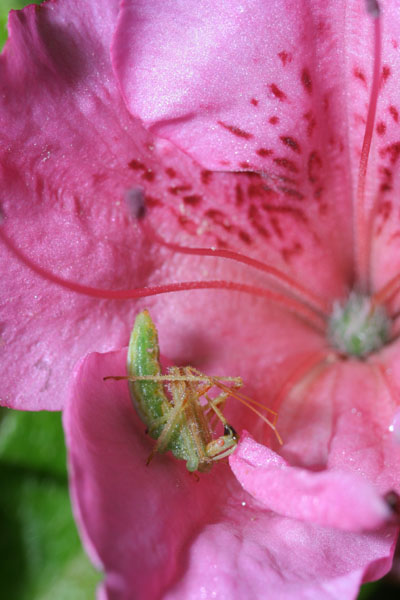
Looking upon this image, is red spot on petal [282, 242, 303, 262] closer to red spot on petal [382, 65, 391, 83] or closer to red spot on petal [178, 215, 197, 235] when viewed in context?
red spot on petal [178, 215, 197, 235]

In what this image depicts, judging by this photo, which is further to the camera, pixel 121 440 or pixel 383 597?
pixel 383 597

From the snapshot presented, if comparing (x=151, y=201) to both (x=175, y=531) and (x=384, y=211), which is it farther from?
(x=175, y=531)

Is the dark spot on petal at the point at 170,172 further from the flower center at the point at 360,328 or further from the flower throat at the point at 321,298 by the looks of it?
the flower center at the point at 360,328

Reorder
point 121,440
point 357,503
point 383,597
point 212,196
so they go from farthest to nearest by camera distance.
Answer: point 383,597
point 212,196
point 121,440
point 357,503

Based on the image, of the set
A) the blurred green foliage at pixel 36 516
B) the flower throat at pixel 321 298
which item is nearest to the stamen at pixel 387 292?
the flower throat at pixel 321 298

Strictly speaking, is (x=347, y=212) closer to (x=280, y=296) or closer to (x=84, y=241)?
(x=280, y=296)

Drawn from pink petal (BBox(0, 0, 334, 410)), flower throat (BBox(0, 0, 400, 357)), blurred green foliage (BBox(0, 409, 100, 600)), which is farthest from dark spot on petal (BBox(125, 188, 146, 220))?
blurred green foliage (BBox(0, 409, 100, 600))

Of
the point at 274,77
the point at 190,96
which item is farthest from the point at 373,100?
the point at 190,96
